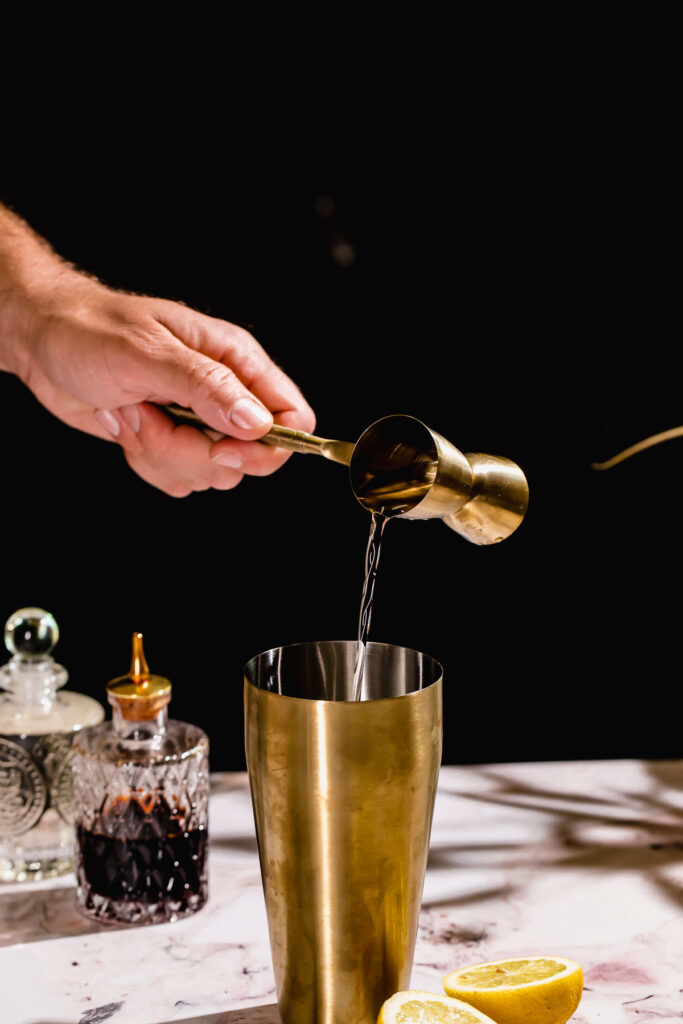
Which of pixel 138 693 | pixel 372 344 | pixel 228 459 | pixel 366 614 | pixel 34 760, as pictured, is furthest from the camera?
pixel 372 344

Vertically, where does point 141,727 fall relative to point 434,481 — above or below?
below

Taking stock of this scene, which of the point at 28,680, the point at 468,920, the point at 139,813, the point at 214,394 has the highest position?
the point at 214,394

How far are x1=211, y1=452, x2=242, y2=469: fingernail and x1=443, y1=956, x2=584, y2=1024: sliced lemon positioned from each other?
2.17ft

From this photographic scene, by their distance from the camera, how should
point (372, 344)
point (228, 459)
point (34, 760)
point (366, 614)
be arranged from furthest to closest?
point (372, 344) → point (228, 459) → point (34, 760) → point (366, 614)

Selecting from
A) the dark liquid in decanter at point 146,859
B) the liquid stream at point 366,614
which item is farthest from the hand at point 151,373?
the dark liquid in decanter at point 146,859

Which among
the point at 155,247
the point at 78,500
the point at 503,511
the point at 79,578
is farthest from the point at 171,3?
the point at 503,511

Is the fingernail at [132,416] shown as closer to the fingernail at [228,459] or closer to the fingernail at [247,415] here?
the fingernail at [228,459]

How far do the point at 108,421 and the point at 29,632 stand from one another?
413 millimetres

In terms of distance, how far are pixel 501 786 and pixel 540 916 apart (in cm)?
32

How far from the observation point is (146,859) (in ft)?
3.56

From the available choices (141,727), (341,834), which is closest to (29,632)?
(141,727)

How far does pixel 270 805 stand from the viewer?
0.83m

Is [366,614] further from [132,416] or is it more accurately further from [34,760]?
[132,416]

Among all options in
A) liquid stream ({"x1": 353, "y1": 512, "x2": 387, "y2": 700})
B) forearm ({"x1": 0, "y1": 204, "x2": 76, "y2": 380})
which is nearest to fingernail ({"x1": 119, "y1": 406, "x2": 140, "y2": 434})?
forearm ({"x1": 0, "y1": 204, "x2": 76, "y2": 380})
